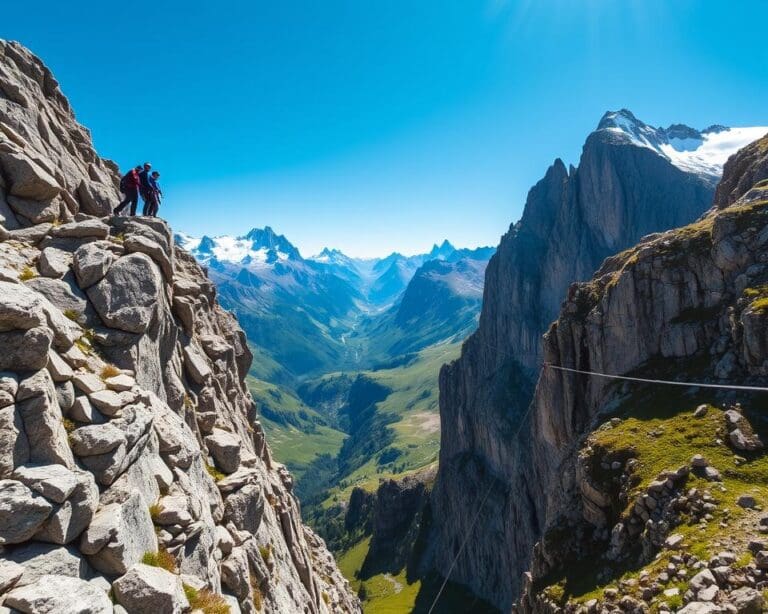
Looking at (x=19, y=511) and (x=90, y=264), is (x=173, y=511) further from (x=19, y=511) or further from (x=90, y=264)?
(x=90, y=264)

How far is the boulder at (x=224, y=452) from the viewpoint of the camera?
30172 millimetres

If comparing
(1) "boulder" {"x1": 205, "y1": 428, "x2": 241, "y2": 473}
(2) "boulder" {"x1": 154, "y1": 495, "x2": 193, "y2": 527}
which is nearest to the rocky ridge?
(2) "boulder" {"x1": 154, "y1": 495, "x2": 193, "y2": 527}

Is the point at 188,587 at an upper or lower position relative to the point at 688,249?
lower

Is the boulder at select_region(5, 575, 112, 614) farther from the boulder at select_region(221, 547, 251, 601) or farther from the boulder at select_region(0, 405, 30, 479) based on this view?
the boulder at select_region(221, 547, 251, 601)

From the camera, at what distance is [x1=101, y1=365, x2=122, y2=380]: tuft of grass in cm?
1997

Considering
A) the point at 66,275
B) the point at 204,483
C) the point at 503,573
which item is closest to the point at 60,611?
the point at 204,483

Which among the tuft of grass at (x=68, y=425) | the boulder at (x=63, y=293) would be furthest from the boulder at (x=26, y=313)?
the tuft of grass at (x=68, y=425)

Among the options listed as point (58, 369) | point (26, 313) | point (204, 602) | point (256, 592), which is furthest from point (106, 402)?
point (256, 592)

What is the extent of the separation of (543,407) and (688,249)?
2648 centimetres

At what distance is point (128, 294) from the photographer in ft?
77.6

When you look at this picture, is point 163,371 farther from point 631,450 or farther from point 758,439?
point 758,439

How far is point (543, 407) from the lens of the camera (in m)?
62.7

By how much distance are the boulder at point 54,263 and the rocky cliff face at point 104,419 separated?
3.1 inches

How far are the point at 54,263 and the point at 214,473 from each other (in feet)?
49.6
